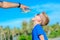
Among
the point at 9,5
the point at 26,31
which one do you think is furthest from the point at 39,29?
the point at 9,5

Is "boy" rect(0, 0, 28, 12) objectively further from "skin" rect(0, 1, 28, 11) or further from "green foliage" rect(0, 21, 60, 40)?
"green foliage" rect(0, 21, 60, 40)

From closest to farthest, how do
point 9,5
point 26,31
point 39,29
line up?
point 39,29 < point 9,5 < point 26,31

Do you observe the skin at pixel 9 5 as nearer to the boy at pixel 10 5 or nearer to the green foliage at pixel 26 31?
the boy at pixel 10 5

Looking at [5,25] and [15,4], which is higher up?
[15,4]

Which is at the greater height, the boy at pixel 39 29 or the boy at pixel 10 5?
the boy at pixel 10 5

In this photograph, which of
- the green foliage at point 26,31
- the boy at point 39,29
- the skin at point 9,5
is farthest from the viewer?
the green foliage at point 26,31

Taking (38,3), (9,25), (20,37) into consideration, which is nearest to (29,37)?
(20,37)

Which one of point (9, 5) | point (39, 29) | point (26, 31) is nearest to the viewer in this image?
point (39, 29)

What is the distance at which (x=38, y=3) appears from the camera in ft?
9.40

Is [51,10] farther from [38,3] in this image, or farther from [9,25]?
[9,25]

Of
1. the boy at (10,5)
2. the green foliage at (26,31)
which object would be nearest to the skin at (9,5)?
the boy at (10,5)

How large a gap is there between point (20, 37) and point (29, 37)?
0.13 metres

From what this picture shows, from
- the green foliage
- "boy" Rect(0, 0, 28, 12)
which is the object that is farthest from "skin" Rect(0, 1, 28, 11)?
the green foliage

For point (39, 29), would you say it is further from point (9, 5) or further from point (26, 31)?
point (9, 5)
